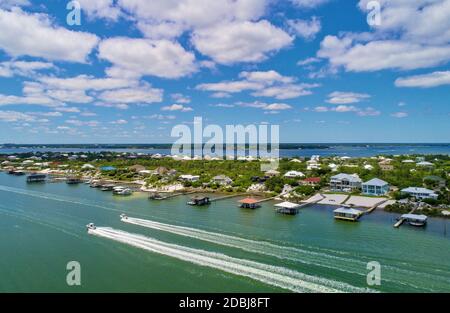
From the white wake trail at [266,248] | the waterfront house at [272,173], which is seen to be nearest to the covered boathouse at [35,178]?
the waterfront house at [272,173]

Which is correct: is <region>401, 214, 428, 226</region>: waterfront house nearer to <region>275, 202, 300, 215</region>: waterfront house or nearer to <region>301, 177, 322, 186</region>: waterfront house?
<region>275, 202, 300, 215</region>: waterfront house

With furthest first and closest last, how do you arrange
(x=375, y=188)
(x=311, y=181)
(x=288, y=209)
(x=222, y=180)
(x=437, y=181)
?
(x=222, y=180) → (x=311, y=181) → (x=437, y=181) → (x=375, y=188) → (x=288, y=209)

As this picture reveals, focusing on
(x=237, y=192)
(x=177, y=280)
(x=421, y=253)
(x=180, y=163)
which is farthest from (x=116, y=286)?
(x=180, y=163)

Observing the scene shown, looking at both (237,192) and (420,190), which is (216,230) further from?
(420,190)


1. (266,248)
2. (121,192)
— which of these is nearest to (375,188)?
(266,248)

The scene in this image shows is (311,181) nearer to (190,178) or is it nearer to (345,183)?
(345,183)

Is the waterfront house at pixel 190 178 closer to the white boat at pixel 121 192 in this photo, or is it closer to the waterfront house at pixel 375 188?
the white boat at pixel 121 192
